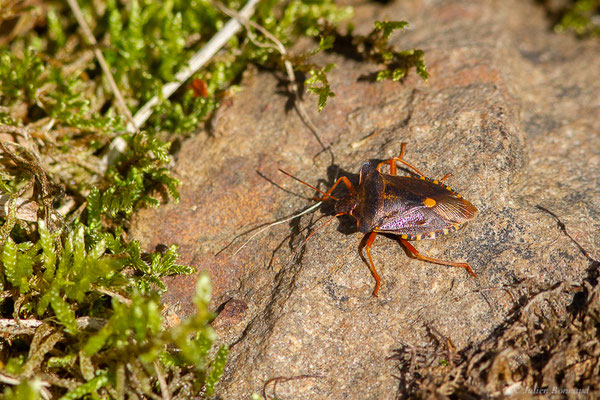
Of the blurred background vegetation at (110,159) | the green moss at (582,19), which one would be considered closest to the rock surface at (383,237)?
the blurred background vegetation at (110,159)

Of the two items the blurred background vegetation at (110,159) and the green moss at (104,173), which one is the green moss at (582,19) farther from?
the green moss at (104,173)

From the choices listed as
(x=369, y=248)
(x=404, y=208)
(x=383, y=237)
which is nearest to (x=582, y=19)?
(x=404, y=208)

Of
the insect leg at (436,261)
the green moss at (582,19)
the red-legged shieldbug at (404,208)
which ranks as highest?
the green moss at (582,19)

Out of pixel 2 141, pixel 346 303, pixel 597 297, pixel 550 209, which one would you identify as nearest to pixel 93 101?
pixel 2 141

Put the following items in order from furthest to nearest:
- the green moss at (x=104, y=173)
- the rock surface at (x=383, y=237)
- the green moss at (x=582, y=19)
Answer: the green moss at (x=582, y=19) → the rock surface at (x=383, y=237) → the green moss at (x=104, y=173)

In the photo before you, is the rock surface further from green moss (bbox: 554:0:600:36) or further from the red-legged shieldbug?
green moss (bbox: 554:0:600:36)

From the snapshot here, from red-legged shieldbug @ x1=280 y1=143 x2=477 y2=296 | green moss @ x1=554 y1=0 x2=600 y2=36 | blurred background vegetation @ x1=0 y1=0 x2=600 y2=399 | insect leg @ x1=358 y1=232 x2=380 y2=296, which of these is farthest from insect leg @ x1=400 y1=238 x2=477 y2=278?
green moss @ x1=554 y1=0 x2=600 y2=36

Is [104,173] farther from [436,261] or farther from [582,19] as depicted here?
[582,19]
